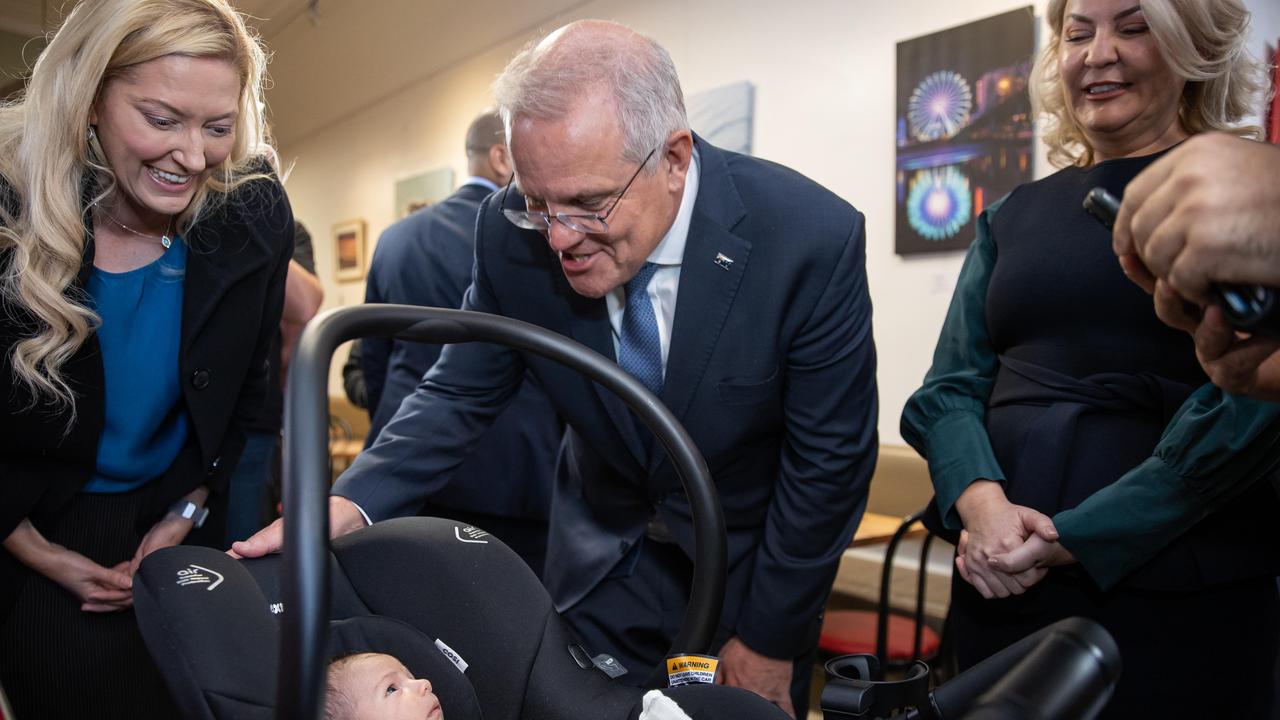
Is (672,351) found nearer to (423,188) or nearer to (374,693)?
(374,693)

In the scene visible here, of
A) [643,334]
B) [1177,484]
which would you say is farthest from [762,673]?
[1177,484]

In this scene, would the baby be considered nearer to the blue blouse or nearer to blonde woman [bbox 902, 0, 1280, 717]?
the blue blouse

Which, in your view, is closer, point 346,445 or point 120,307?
point 120,307

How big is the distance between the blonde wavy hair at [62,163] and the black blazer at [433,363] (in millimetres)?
1018

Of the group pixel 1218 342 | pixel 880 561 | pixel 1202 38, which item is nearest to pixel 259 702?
pixel 1218 342

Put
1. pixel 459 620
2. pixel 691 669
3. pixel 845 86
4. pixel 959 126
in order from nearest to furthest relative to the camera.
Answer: pixel 691 669 < pixel 459 620 < pixel 959 126 < pixel 845 86

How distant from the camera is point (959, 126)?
11.2 ft

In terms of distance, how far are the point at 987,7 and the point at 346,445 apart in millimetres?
3889

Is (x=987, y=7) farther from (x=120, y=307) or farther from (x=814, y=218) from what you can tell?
(x=120, y=307)

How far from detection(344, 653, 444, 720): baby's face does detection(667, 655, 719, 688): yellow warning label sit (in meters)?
0.29

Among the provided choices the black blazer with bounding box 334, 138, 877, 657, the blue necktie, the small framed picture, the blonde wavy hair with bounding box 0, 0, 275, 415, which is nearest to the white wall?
the black blazer with bounding box 334, 138, 877, 657

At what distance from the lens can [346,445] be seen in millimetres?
5234

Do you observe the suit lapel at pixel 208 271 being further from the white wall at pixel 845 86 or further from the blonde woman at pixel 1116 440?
the white wall at pixel 845 86

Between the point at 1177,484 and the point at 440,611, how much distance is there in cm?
91
